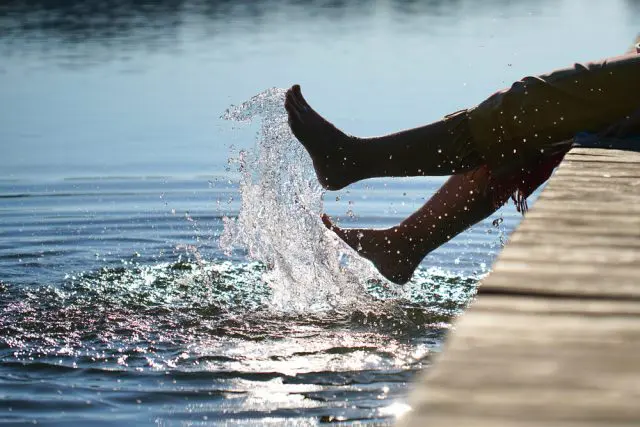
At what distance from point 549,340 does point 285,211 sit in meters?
3.60

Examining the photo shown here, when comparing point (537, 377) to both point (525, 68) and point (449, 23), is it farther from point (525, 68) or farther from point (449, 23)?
point (449, 23)

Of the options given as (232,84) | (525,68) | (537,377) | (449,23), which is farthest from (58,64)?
(537,377)

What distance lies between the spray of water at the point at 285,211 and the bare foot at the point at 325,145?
575 mm

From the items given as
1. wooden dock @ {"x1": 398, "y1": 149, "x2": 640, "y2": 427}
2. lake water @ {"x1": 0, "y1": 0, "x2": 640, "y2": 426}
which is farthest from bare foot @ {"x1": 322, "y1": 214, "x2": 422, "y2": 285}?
wooden dock @ {"x1": 398, "y1": 149, "x2": 640, "y2": 427}

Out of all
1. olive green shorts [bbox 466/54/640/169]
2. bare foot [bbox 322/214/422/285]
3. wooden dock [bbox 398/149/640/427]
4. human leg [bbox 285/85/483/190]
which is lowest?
bare foot [bbox 322/214/422/285]

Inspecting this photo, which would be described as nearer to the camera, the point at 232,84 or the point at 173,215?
the point at 173,215

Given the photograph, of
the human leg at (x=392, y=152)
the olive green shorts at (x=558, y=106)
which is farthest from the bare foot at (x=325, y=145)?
the olive green shorts at (x=558, y=106)

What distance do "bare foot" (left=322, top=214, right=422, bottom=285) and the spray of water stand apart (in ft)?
0.59

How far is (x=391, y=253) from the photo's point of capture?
4652 mm

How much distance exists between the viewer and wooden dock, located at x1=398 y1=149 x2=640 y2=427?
1173 millimetres

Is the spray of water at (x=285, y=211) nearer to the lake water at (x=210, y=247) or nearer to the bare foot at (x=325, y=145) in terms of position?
the lake water at (x=210, y=247)

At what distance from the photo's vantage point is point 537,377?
1.29 metres

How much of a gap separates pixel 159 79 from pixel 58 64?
229 cm

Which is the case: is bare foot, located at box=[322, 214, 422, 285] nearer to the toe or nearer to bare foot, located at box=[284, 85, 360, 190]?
bare foot, located at box=[284, 85, 360, 190]
